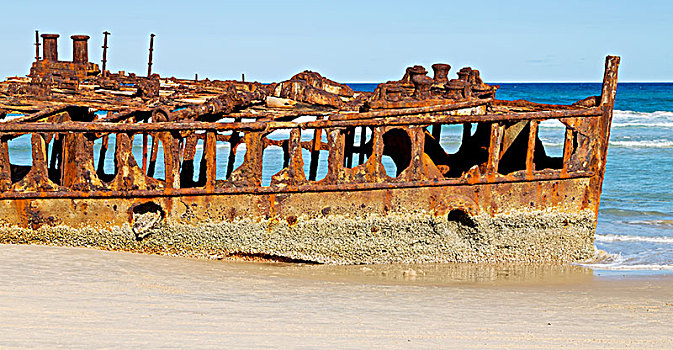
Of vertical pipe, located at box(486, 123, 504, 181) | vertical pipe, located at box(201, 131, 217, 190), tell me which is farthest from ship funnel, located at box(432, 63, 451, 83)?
vertical pipe, located at box(201, 131, 217, 190)

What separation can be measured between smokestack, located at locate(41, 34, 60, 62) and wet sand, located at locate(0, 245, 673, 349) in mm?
6346

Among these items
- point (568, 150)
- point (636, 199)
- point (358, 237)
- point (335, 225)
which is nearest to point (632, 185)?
point (636, 199)

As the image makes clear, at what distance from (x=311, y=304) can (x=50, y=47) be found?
8.83 metres

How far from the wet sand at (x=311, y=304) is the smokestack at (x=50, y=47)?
20.8ft

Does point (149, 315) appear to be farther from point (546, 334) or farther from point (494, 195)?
point (494, 195)

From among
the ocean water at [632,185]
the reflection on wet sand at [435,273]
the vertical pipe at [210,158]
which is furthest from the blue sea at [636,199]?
the vertical pipe at [210,158]

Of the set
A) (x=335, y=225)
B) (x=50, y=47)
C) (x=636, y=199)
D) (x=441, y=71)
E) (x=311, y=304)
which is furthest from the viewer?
(x=636, y=199)

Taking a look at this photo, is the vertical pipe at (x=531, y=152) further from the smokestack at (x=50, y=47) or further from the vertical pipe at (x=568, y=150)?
the smokestack at (x=50, y=47)

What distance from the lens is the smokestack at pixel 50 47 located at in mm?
12695

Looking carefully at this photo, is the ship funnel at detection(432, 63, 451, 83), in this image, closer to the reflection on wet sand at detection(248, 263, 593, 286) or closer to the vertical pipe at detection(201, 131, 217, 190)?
the reflection on wet sand at detection(248, 263, 593, 286)

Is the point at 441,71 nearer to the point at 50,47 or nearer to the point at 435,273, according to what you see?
the point at 435,273

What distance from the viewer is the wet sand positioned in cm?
479

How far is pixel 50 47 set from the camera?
12.8 m

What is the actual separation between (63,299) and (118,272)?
3.65 feet
